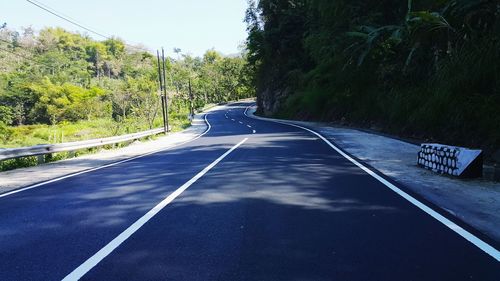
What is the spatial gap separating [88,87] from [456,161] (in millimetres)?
117100

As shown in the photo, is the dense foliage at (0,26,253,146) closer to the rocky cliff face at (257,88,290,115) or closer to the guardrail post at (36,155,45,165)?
the rocky cliff face at (257,88,290,115)

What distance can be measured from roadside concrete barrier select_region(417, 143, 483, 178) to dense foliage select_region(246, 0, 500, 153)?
3510 mm

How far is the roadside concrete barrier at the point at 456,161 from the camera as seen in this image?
8133mm

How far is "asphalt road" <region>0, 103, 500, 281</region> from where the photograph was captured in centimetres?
386

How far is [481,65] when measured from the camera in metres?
11.3

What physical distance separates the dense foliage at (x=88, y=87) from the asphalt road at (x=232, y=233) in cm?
2800

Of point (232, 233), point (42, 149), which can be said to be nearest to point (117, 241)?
point (232, 233)

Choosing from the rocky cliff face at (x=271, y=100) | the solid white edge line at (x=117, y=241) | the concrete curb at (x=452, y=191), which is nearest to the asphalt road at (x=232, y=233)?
the solid white edge line at (x=117, y=241)

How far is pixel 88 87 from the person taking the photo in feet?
372

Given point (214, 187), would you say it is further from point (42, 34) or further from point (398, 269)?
point (42, 34)

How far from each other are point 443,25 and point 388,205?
30.8ft

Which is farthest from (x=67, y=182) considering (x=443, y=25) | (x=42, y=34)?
(x=42, y=34)

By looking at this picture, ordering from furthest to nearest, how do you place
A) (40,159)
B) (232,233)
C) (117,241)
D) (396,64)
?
(396,64), (40,159), (232,233), (117,241)

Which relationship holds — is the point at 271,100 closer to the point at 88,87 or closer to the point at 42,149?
the point at 42,149
